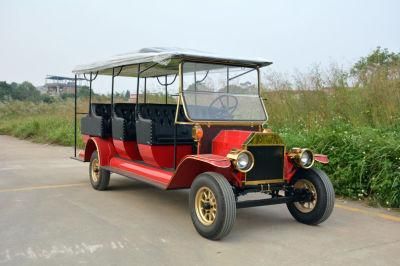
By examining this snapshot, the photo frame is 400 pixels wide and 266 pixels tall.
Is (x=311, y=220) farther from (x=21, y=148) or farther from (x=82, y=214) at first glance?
(x=21, y=148)

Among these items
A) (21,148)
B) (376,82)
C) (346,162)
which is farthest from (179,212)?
(21,148)

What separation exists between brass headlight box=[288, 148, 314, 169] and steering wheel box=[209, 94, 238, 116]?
1.16 metres

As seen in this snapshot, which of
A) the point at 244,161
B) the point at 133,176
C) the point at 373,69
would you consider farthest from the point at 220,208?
the point at 373,69

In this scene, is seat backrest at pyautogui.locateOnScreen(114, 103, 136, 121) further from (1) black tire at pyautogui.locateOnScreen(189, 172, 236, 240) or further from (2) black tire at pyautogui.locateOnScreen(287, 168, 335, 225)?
(2) black tire at pyautogui.locateOnScreen(287, 168, 335, 225)

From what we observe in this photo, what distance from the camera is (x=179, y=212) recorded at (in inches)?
247

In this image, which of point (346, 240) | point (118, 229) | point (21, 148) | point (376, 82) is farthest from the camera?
point (21, 148)

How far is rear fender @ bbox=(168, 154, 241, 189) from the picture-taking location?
506cm

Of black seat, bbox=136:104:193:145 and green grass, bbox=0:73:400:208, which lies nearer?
black seat, bbox=136:104:193:145

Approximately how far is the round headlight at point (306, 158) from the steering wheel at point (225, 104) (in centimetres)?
125

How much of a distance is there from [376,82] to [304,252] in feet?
17.8

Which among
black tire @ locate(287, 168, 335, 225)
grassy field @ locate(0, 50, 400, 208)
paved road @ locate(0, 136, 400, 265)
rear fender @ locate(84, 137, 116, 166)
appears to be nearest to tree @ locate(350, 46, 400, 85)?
grassy field @ locate(0, 50, 400, 208)

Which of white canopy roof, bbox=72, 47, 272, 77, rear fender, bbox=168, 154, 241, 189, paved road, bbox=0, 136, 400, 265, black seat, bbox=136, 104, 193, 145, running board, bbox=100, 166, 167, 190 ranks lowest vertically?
paved road, bbox=0, 136, 400, 265

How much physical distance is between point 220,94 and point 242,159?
1.60m

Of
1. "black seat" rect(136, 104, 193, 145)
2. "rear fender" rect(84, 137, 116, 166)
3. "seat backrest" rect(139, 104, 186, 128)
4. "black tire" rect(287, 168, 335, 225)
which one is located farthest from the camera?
"rear fender" rect(84, 137, 116, 166)
